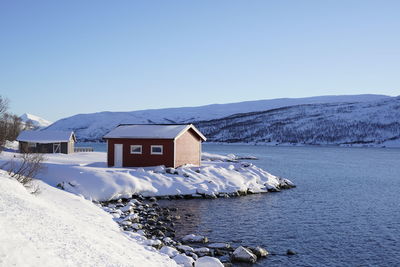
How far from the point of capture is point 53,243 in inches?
390

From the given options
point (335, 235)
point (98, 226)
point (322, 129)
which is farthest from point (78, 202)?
point (322, 129)

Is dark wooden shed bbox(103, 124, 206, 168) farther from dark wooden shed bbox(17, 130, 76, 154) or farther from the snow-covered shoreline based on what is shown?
dark wooden shed bbox(17, 130, 76, 154)

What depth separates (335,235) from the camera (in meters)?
17.8

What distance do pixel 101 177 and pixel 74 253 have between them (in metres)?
16.5

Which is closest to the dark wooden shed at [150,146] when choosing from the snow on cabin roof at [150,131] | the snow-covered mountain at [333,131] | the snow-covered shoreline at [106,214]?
the snow on cabin roof at [150,131]

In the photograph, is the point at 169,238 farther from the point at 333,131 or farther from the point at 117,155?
the point at 333,131

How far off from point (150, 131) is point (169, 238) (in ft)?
59.9

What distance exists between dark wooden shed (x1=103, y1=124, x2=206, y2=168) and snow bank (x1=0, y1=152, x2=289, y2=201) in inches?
65.4

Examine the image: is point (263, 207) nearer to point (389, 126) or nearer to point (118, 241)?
point (118, 241)

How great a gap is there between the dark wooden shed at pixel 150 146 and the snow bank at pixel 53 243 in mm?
17123

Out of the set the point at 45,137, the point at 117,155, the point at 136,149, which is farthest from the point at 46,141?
the point at 136,149

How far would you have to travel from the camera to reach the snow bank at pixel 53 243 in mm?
8664

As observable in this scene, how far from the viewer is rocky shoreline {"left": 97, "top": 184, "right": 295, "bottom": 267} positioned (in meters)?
14.1

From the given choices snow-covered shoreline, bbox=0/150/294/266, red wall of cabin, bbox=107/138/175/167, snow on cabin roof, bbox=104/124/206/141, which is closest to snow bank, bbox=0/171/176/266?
snow-covered shoreline, bbox=0/150/294/266
